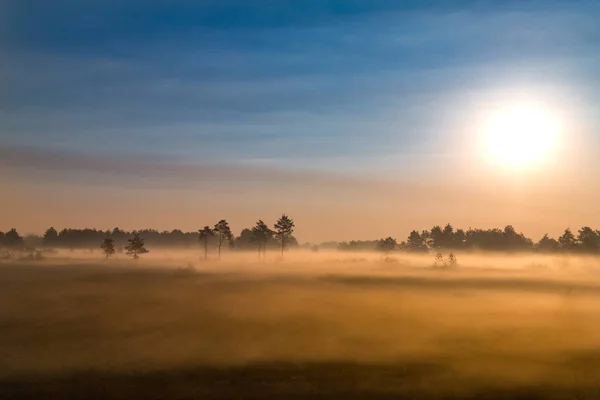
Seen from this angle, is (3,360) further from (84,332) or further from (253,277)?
(253,277)

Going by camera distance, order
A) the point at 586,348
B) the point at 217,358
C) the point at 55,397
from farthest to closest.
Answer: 1. the point at 586,348
2. the point at 217,358
3. the point at 55,397

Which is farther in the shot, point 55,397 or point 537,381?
point 537,381

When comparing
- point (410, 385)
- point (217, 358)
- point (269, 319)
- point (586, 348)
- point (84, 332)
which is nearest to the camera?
point (410, 385)

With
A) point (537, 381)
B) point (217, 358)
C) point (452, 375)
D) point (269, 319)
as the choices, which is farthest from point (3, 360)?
point (537, 381)

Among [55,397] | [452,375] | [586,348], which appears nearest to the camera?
[55,397]

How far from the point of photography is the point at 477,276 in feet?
614

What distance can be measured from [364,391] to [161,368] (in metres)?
29.7

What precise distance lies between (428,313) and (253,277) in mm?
74315

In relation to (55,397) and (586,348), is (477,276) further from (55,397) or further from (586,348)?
(55,397)

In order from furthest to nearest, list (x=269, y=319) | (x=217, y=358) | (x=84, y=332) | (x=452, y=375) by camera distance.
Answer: (x=269, y=319), (x=84, y=332), (x=217, y=358), (x=452, y=375)

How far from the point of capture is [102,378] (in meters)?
74.1

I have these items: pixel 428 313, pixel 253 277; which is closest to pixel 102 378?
pixel 428 313

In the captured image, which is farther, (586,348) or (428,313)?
(428,313)

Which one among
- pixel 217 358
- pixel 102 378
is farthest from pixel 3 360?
pixel 217 358
